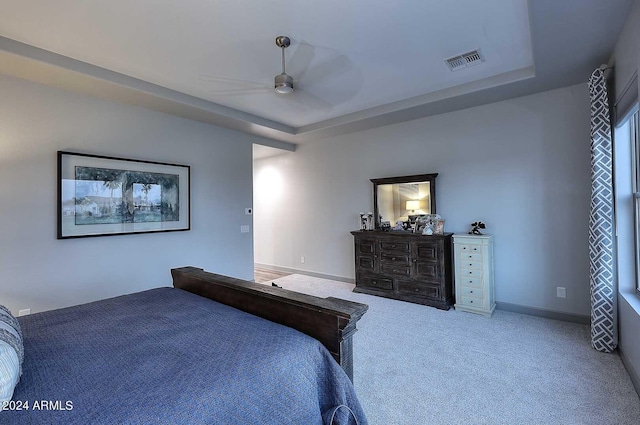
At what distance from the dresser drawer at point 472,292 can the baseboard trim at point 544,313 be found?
1.39 feet

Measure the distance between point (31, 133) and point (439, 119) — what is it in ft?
15.7

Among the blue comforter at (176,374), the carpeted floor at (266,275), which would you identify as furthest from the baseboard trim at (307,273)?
the blue comforter at (176,374)

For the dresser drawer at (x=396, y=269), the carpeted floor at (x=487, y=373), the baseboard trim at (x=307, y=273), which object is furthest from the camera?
the baseboard trim at (x=307, y=273)

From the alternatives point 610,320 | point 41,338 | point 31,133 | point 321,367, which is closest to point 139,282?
point 31,133

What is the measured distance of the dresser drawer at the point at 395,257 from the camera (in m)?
4.07

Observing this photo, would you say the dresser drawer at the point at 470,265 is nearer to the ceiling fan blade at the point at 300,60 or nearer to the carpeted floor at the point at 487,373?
the carpeted floor at the point at 487,373

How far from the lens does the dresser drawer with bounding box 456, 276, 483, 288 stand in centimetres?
351

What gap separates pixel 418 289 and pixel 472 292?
66 cm

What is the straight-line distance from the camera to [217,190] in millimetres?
4461

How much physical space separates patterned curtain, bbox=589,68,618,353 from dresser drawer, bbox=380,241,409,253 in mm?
1936

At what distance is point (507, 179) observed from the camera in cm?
364

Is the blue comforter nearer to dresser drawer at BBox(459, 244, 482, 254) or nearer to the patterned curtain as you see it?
the patterned curtain

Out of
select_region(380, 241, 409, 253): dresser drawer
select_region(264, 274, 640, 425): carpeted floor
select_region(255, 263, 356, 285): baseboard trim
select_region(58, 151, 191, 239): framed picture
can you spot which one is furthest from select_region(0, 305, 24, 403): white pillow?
select_region(255, 263, 356, 285): baseboard trim

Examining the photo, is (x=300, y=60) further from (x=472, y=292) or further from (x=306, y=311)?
(x=472, y=292)
